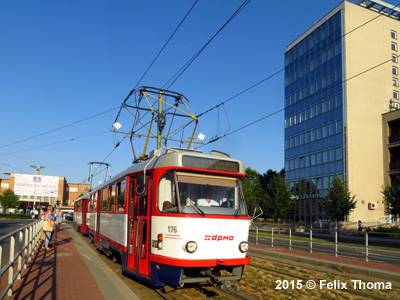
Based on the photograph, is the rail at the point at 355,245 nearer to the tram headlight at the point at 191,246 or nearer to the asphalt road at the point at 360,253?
the asphalt road at the point at 360,253

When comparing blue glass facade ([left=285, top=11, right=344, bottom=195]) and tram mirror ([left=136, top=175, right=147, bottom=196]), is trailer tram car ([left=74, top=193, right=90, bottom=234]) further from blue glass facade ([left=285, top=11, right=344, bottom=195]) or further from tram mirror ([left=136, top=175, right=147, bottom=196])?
blue glass facade ([left=285, top=11, right=344, bottom=195])

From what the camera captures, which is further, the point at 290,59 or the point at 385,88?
the point at 290,59

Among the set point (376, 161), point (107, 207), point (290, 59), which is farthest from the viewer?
point (290, 59)

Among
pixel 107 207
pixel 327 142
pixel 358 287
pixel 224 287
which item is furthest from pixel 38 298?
pixel 327 142

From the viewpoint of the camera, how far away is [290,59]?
190 feet

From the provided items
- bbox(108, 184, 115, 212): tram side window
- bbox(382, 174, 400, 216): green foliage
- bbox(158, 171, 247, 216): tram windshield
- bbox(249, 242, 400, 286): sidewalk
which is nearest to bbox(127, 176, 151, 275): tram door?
bbox(158, 171, 247, 216): tram windshield

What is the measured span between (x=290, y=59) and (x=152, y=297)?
5519 centimetres

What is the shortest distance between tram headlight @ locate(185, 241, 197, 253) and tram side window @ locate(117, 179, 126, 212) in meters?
3.22

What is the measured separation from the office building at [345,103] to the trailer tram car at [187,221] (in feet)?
129

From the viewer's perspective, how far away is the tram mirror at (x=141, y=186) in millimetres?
7625

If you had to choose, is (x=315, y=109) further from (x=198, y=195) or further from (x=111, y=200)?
(x=198, y=195)

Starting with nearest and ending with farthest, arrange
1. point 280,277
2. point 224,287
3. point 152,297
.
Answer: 1. point 224,287
2. point 152,297
3. point 280,277

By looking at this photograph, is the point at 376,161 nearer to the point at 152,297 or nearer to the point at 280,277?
the point at 280,277

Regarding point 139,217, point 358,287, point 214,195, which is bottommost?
point 358,287
